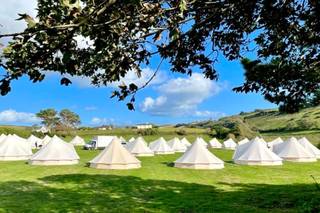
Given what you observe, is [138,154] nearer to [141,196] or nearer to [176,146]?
[176,146]

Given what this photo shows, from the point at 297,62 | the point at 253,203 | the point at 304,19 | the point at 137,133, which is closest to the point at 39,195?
the point at 253,203

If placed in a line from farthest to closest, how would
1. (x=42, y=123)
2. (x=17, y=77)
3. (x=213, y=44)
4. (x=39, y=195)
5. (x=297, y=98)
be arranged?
(x=42, y=123), (x=39, y=195), (x=297, y=98), (x=213, y=44), (x=17, y=77)

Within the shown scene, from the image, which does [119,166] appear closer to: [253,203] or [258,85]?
[253,203]

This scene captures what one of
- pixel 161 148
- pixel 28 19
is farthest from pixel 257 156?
pixel 28 19

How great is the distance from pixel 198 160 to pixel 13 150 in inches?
769

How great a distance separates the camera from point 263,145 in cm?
4003

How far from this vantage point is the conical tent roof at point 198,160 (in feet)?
114

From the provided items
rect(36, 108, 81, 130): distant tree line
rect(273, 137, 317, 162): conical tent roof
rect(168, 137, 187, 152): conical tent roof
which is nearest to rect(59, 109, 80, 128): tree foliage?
rect(36, 108, 81, 130): distant tree line

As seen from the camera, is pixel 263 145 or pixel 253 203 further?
pixel 263 145

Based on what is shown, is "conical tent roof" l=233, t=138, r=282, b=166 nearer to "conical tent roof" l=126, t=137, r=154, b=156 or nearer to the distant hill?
"conical tent roof" l=126, t=137, r=154, b=156

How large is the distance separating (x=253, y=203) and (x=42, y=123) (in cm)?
11141

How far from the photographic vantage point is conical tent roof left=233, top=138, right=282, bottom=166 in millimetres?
38625

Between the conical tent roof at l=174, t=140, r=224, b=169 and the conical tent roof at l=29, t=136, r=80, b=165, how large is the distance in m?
Answer: 9.23

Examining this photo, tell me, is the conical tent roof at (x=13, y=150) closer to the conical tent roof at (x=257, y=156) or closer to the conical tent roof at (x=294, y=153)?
the conical tent roof at (x=257, y=156)
